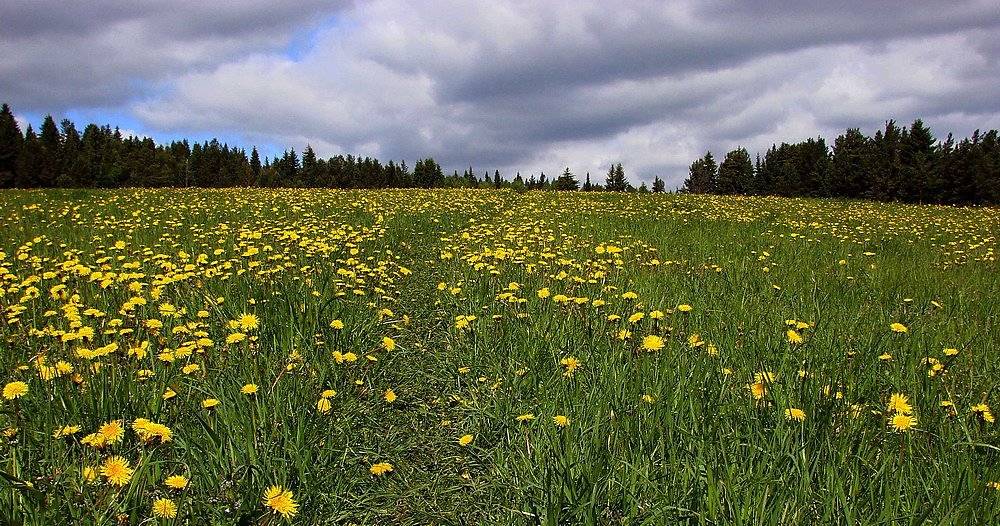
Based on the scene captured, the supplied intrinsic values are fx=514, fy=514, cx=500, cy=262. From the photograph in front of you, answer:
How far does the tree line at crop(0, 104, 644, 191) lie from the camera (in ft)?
175

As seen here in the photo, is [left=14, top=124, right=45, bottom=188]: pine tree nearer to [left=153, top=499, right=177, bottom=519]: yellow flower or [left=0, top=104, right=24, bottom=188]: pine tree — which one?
[left=0, top=104, right=24, bottom=188]: pine tree

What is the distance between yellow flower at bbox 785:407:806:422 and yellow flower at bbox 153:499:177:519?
2.43 meters

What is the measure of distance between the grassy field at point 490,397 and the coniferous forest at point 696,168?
89.6 feet

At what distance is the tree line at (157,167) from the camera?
53.4 metres

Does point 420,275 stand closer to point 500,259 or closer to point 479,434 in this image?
point 500,259

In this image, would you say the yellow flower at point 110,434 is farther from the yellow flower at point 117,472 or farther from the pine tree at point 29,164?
the pine tree at point 29,164

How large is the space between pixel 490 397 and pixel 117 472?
1862mm

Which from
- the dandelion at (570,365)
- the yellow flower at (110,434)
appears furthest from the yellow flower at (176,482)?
the dandelion at (570,365)

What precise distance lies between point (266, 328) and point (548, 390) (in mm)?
2071

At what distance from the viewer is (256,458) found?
2.18 metres

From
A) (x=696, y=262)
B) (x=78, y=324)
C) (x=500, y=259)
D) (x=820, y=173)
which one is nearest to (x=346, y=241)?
(x=500, y=259)

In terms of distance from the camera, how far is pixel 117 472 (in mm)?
1757

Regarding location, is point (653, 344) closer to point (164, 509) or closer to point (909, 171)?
point (164, 509)

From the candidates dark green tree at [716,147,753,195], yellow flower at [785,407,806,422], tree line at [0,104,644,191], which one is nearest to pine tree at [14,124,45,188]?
tree line at [0,104,644,191]
